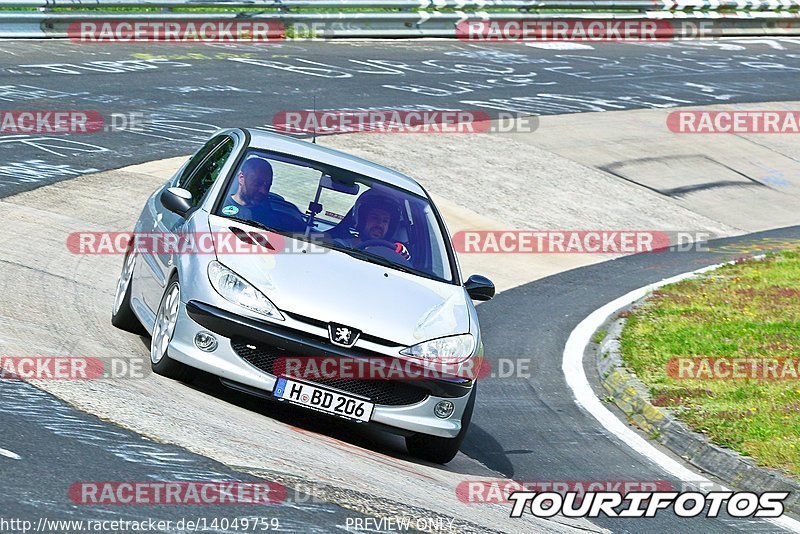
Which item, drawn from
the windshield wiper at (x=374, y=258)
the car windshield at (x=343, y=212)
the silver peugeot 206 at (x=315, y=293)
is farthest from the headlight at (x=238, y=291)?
the windshield wiper at (x=374, y=258)

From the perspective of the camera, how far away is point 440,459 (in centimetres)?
785

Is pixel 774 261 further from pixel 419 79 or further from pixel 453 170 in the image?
pixel 419 79

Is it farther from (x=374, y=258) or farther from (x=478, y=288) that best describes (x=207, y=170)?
(x=478, y=288)

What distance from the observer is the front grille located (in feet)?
23.8

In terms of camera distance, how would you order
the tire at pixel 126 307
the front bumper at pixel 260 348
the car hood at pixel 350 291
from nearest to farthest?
the front bumper at pixel 260 348 → the car hood at pixel 350 291 → the tire at pixel 126 307

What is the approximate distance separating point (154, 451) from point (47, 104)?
12510 millimetres

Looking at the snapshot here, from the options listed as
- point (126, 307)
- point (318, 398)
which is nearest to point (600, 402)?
point (318, 398)

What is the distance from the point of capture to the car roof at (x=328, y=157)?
349 inches

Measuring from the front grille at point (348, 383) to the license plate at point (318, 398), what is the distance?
46 mm

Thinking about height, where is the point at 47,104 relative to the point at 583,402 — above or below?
above

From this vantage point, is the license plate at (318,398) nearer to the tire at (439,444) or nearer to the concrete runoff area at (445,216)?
the concrete runoff area at (445,216)

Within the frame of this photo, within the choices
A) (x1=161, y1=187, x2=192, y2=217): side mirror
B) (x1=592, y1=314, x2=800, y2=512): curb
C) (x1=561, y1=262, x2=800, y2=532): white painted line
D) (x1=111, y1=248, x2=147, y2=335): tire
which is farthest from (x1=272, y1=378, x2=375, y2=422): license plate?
(x1=592, y1=314, x2=800, y2=512): curb

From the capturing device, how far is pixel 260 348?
725 centimetres

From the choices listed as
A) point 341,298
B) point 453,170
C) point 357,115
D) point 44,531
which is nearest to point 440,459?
point 341,298
